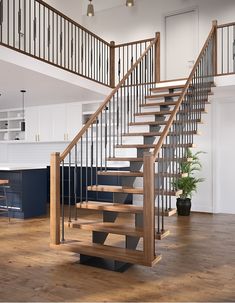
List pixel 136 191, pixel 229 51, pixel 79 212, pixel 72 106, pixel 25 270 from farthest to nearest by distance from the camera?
1. pixel 72 106
2. pixel 229 51
3. pixel 79 212
4. pixel 136 191
5. pixel 25 270

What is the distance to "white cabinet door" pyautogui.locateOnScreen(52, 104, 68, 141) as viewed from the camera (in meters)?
8.37

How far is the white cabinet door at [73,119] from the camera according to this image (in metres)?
8.13

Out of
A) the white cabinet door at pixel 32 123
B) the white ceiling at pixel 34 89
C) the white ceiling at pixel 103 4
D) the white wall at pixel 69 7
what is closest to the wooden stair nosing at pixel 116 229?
the white ceiling at pixel 34 89

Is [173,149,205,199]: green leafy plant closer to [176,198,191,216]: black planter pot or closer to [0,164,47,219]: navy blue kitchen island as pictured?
[176,198,191,216]: black planter pot

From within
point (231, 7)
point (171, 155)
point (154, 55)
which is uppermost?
point (231, 7)

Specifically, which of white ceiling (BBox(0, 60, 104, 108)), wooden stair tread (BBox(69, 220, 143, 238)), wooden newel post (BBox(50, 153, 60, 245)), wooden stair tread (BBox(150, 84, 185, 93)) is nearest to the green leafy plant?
wooden stair tread (BBox(150, 84, 185, 93))

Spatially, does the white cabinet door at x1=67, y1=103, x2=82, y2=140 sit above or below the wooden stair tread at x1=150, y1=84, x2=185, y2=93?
below

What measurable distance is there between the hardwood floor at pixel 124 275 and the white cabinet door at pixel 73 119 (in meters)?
3.91

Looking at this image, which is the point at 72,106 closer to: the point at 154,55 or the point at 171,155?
the point at 154,55

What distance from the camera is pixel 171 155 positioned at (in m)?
4.29

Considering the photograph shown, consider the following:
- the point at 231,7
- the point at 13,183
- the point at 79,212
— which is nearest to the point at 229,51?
the point at 231,7

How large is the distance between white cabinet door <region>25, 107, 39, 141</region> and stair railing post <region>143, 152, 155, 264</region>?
6.25 metres

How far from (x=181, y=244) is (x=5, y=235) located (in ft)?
8.39

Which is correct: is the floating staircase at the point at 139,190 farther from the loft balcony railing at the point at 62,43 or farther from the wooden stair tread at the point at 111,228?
the loft balcony railing at the point at 62,43
